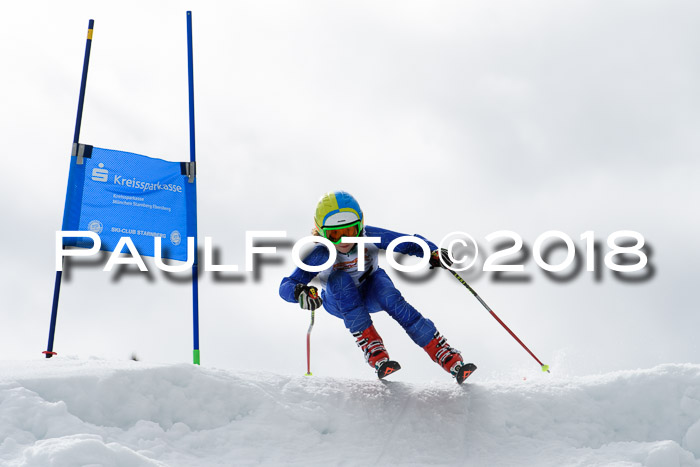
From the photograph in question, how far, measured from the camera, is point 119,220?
710cm

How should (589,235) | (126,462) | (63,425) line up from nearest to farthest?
1. (126,462)
2. (63,425)
3. (589,235)

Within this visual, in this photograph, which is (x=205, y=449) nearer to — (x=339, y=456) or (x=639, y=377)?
(x=339, y=456)

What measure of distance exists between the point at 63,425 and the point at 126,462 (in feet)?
1.72

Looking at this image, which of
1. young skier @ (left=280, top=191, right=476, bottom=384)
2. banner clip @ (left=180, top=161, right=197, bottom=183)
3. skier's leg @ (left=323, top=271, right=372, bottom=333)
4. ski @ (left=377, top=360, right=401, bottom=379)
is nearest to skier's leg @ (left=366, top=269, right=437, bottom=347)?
young skier @ (left=280, top=191, right=476, bottom=384)

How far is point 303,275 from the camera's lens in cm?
533

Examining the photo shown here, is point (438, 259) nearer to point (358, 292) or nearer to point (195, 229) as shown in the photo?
point (358, 292)

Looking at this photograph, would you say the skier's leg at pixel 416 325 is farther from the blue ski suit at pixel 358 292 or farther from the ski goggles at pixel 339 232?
the ski goggles at pixel 339 232

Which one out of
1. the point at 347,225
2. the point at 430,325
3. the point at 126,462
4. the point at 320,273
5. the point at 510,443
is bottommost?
the point at 510,443

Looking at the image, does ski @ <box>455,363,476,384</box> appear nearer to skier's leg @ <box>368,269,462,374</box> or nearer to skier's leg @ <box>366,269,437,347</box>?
skier's leg @ <box>368,269,462,374</box>

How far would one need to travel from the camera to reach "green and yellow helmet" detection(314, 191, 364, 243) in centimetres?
531

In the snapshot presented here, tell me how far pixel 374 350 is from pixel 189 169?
3372mm

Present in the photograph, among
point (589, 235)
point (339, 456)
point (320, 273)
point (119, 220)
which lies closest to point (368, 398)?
point (339, 456)

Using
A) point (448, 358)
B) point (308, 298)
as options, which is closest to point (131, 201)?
point (308, 298)

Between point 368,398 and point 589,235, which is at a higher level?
point 589,235
